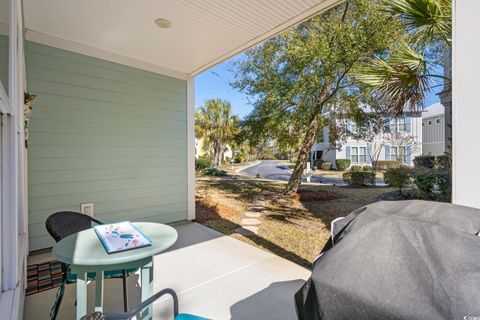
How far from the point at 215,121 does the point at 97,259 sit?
736 inches

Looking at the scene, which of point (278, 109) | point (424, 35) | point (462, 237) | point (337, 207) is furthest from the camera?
point (278, 109)

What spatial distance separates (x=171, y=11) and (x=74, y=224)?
2.54 m

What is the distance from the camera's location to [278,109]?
22.0 ft

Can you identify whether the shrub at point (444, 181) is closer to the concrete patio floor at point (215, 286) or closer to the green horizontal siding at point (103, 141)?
the concrete patio floor at point (215, 286)

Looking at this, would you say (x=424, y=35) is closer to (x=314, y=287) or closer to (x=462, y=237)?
(x=462, y=237)

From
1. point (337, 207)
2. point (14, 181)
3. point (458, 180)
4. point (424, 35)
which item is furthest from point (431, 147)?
point (14, 181)

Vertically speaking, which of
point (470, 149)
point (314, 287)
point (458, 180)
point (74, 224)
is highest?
point (470, 149)

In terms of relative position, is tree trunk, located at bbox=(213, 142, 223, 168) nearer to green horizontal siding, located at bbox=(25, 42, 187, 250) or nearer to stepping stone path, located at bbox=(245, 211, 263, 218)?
stepping stone path, located at bbox=(245, 211, 263, 218)

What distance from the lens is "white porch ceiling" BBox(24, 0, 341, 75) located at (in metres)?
2.66

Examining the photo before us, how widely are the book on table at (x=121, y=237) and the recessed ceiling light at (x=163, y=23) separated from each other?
250cm

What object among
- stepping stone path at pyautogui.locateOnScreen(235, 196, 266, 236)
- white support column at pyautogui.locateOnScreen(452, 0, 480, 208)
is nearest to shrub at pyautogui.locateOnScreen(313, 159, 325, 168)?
stepping stone path at pyautogui.locateOnScreen(235, 196, 266, 236)

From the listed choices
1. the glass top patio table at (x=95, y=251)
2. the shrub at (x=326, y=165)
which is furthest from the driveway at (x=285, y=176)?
the glass top patio table at (x=95, y=251)

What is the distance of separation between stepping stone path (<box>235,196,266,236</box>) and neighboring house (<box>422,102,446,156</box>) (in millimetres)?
11527

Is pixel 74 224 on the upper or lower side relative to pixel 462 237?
lower
